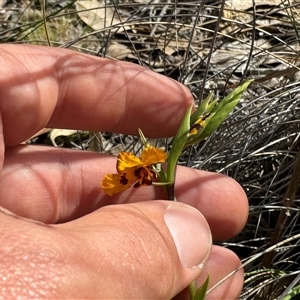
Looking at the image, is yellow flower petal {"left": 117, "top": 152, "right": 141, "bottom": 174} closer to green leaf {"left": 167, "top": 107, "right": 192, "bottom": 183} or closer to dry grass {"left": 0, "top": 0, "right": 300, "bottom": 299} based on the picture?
green leaf {"left": 167, "top": 107, "right": 192, "bottom": 183}

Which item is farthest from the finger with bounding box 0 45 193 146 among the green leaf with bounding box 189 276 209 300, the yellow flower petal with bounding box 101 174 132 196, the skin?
the green leaf with bounding box 189 276 209 300

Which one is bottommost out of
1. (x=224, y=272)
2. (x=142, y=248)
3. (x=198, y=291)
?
(x=224, y=272)

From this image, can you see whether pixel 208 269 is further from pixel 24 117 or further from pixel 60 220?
pixel 24 117

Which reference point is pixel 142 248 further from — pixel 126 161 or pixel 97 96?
pixel 97 96

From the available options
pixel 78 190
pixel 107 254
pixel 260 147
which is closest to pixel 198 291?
pixel 107 254

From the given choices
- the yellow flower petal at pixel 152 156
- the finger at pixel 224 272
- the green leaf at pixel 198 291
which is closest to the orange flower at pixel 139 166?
the yellow flower petal at pixel 152 156

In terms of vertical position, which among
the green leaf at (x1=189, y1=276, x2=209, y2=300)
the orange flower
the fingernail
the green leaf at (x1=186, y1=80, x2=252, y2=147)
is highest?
the green leaf at (x1=186, y1=80, x2=252, y2=147)
